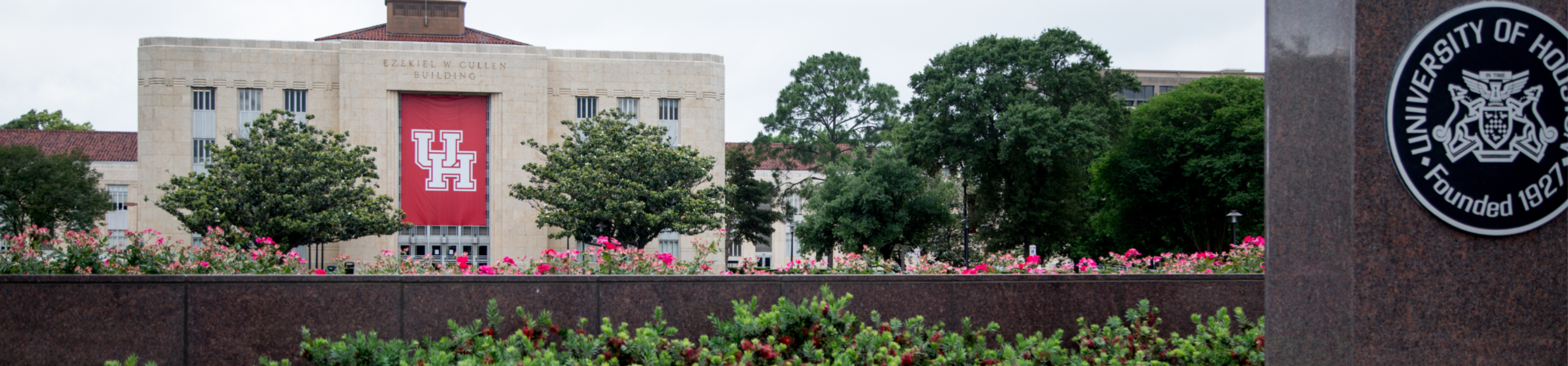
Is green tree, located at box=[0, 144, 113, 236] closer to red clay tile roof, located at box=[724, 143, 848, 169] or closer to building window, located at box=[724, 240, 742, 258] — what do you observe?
building window, located at box=[724, 240, 742, 258]

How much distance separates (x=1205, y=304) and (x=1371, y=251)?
13.6ft

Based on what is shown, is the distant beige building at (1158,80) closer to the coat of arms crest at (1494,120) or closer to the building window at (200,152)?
the building window at (200,152)

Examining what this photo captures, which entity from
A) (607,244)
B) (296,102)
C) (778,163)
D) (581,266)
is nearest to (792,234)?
(778,163)

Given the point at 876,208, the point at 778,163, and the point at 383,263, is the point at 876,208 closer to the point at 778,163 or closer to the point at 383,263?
the point at 778,163

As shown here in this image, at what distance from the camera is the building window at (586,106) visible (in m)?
44.6

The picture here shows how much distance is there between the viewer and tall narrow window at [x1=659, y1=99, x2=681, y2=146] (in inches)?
1754

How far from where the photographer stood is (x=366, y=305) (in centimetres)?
664

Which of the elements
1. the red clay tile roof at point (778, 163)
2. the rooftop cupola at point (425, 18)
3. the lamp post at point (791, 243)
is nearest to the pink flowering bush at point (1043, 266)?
the rooftop cupola at point (425, 18)

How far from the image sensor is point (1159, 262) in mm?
10445

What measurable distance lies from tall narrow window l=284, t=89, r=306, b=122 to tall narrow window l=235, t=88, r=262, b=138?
3.11 feet

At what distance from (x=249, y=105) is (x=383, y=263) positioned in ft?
126

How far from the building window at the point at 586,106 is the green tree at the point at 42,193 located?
23.7 m

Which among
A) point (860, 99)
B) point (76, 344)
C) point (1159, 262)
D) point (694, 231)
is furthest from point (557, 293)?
point (860, 99)

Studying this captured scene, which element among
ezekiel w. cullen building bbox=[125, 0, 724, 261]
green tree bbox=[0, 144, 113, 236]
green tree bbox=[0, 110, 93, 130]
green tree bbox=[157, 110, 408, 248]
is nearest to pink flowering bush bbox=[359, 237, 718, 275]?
green tree bbox=[157, 110, 408, 248]
